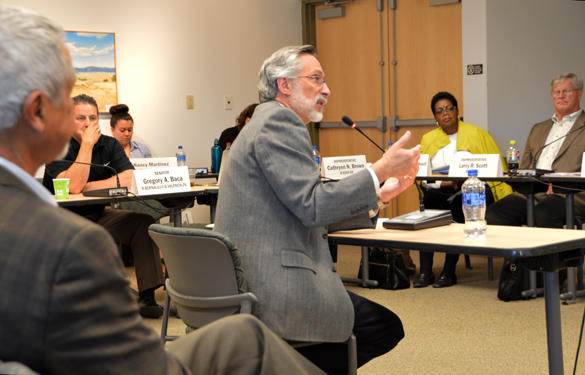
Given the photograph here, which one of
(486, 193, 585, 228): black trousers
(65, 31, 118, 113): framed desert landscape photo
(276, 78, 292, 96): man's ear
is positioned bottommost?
(486, 193, 585, 228): black trousers

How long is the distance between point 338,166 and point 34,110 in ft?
12.7

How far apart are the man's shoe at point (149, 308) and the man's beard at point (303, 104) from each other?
7.25 feet

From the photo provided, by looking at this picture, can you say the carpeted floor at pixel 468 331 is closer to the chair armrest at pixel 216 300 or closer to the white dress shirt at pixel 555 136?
the white dress shirt at pixel 555 136

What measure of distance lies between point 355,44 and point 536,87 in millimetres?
1866

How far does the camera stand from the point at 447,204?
16.7 ft

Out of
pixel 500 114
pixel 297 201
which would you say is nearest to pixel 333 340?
pixel 297 201

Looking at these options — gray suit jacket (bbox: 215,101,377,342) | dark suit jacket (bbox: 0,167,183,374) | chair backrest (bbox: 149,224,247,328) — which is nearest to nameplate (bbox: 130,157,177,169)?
chair backrest (bbox: 149,224,247,328)

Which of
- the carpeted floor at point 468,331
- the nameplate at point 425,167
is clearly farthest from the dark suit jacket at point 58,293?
the nameplate at point 425,167

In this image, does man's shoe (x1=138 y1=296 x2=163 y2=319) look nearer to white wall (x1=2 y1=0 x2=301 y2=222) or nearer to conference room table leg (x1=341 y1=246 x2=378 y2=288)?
conference room table leg (x1=341 y1=246 x2=378 y2=288)

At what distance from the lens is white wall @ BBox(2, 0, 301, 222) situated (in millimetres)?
6254

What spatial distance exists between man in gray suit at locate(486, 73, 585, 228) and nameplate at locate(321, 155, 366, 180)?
97cm

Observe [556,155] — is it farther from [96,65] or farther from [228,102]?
[96,65]

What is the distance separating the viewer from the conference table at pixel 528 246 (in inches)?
74.5

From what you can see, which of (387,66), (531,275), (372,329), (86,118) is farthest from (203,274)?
(387,66)
